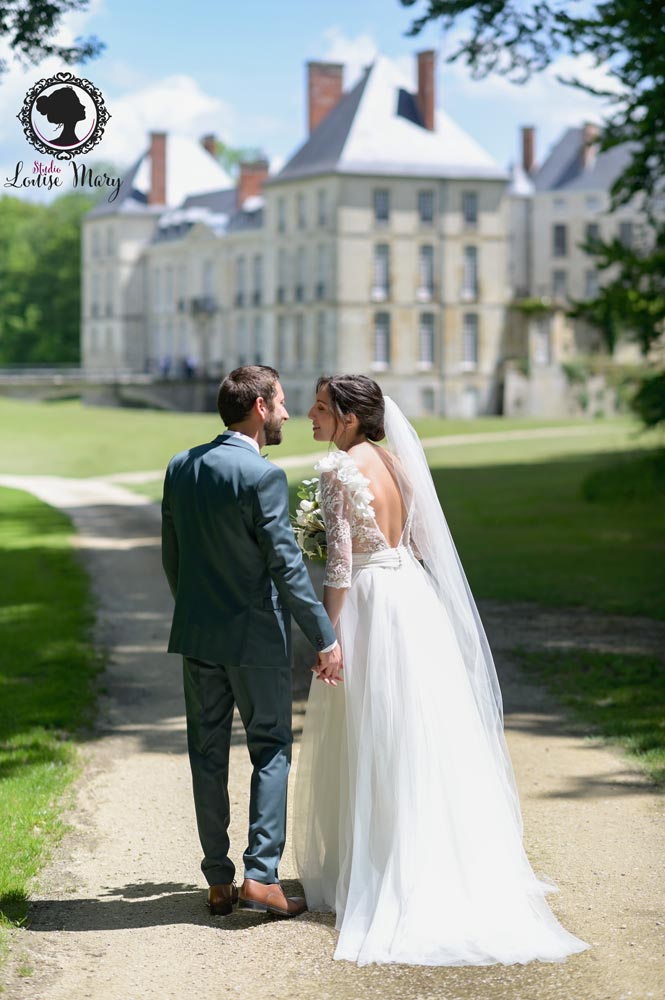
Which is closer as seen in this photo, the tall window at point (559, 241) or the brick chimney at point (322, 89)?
the brick chimney at point (322, 89)

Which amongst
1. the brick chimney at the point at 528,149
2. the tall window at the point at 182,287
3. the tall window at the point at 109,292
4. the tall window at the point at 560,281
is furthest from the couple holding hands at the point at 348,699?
the brick chimney at the point at 528,149

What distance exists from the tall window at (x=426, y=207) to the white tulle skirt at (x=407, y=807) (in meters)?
57.4

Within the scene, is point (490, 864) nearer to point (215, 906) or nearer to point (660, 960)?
point (660, 960)

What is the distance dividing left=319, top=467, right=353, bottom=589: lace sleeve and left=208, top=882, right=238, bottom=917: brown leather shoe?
1.16 meters

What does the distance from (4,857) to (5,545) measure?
12.8 m

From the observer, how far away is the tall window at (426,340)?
6116 cm

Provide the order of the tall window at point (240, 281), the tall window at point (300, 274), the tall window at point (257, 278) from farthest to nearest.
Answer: the tall window at point (240, 281) → the tall window at point (257, 278) → the tall window at point (300, 274)

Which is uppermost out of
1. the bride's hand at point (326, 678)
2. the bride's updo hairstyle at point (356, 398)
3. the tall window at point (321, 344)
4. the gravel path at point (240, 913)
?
the tall window at point (321, 344)

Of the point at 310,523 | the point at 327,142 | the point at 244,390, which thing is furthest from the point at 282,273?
the point at 244,390

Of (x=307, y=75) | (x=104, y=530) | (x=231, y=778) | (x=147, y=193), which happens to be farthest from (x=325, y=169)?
(x=231, y=778)

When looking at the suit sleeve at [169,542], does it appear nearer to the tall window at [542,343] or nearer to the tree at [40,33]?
the tree at [40,33]

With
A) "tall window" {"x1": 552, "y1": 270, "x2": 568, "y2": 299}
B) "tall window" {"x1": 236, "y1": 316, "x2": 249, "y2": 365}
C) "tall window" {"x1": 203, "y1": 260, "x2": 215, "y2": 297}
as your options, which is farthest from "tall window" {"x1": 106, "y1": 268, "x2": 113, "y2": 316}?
"tall window" {"x1": 552, "y1": 270, "x2": 568, "y2": 299}

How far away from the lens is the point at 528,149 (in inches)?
3123
